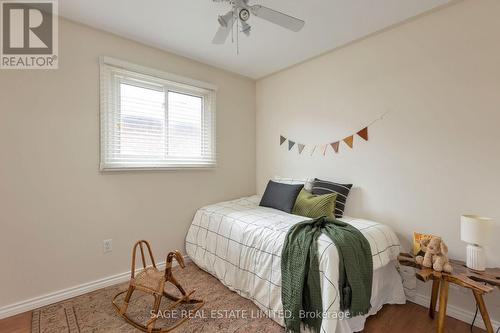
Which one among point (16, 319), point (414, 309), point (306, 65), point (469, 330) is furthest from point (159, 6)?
point (469, 330)

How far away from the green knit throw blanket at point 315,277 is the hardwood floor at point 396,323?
0.31 m

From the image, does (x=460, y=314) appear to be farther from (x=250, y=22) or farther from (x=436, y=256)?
(x=250, y=22)

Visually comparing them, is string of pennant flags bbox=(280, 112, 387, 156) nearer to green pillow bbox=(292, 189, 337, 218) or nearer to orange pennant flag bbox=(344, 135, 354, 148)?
orange pennant flag bbox=(344, 135, 354, 148)

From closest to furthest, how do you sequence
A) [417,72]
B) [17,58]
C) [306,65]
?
[17,58]
[417,72]
[306,65]

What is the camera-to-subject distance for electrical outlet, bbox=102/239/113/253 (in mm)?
2303

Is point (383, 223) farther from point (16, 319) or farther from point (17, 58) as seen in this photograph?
point (17, 58)

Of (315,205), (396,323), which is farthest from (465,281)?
(315,205)

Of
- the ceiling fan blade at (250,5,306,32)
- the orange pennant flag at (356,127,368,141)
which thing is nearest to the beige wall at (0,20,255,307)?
the ceiling fan blade at (250,5,306,32)

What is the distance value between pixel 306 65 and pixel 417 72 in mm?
1249

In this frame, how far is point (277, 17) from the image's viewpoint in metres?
1.61

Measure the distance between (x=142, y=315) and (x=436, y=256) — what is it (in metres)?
2.21

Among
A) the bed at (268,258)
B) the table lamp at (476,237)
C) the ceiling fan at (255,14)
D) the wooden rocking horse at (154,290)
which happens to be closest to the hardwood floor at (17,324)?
the wooden rocking horse at (154,290)

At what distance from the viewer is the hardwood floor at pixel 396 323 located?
1.73 m

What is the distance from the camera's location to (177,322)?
178 cm
